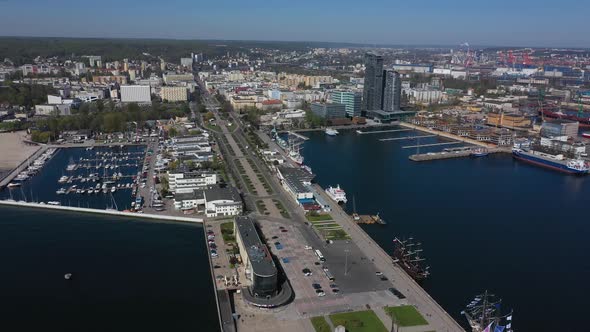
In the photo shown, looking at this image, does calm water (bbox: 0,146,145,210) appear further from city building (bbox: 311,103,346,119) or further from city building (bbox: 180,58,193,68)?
city building (bbox: 180,58,193,68)

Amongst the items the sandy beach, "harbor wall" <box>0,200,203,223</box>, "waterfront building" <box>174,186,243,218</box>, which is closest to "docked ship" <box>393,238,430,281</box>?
"waterfront building" <box>174,186,243,218</box>

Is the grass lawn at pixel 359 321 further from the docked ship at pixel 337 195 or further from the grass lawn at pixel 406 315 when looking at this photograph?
the docked ship at pixel 337 195

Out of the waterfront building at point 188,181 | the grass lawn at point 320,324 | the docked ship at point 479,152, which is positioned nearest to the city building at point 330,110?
the docked ship at point 479,152

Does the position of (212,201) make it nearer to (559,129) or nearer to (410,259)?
(410,259)

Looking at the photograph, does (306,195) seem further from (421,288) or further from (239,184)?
(421,288)

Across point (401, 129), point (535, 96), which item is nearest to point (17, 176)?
point (401, 129)

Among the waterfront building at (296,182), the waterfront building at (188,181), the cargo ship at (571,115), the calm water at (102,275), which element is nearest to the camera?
the calm water at (102,275)
